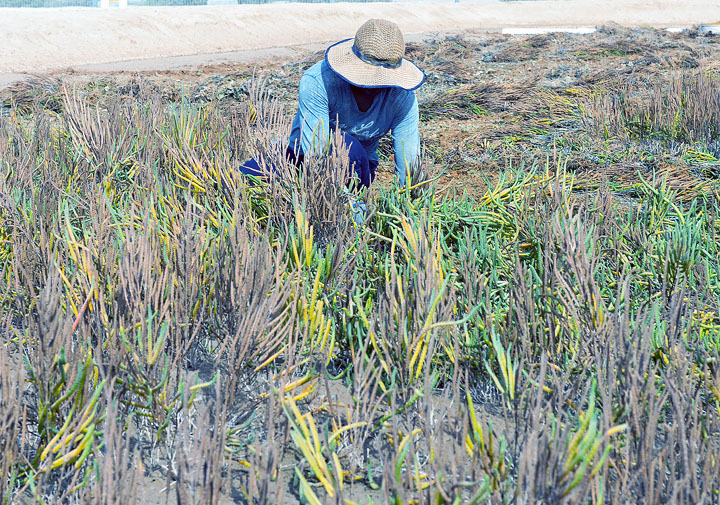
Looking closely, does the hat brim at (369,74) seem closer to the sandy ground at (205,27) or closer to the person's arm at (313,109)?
the person's arm at (313,109)

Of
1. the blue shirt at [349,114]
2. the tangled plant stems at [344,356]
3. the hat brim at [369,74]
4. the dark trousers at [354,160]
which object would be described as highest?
the hat brim at [369,74]

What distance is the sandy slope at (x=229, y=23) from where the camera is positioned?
35.6 feet

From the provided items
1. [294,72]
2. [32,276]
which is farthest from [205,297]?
[294,72]

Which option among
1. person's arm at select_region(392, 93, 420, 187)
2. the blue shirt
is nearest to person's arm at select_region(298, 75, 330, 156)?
the blue shirt

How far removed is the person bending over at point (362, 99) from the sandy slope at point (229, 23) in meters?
7.26

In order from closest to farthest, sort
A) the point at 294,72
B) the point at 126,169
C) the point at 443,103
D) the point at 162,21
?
1. the point at 126,169
2. the point at 443,103
3. the point at 294,72
4. the point at 162,21

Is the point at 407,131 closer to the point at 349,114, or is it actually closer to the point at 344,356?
the point at 349,114

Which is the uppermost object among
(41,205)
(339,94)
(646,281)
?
(339,94)

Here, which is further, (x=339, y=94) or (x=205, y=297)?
(x=339, y=94)

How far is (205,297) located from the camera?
Answer: 6.08ft

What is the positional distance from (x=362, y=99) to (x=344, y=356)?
1.34m

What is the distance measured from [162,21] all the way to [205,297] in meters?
13.0

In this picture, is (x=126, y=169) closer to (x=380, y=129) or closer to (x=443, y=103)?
(x=380, y=129)

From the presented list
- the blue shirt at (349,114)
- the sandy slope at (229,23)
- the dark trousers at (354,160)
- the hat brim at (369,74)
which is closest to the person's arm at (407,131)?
the blue shirt at (349,114)
